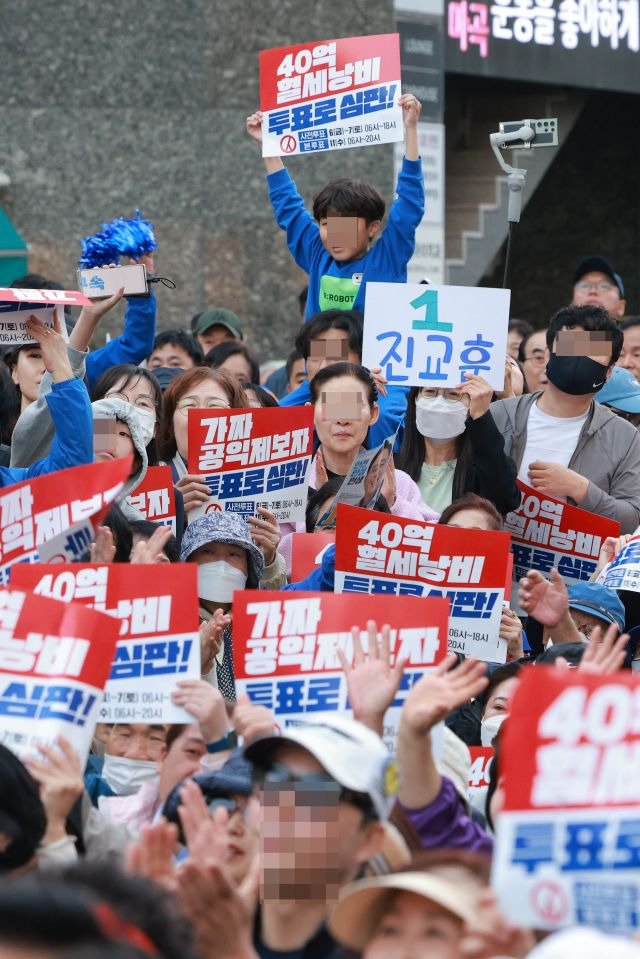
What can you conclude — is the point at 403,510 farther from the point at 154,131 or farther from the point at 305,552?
the point at 154,131

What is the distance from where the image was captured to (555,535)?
6387 mm

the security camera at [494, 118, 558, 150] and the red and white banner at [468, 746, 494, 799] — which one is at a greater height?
the security camera at [494, 118, 558, 150]

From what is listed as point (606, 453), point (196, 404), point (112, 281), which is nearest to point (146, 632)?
point (196, 404)

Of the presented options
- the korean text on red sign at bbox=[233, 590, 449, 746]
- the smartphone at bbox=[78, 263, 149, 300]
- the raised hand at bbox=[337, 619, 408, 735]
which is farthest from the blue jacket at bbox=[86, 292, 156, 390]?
the raised hand at bbox=[337, 619, 408, 735]

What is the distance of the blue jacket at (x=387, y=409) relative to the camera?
6793mm

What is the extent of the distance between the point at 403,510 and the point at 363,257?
162cm

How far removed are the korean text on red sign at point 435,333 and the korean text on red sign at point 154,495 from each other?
1041 mm

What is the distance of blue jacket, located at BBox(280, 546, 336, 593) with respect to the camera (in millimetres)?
5660

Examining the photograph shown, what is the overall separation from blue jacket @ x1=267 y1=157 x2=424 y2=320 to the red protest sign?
1524mm

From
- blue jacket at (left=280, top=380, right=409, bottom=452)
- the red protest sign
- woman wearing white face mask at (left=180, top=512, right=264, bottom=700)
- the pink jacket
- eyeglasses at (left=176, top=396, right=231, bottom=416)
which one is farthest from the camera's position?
blue jacket at (left=280, top=380, right=409, bottom=452)

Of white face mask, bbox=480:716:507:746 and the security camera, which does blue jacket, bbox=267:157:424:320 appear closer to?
the security camera

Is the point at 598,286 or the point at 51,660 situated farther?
the point at 598,286

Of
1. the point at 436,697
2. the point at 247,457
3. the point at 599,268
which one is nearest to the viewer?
the point at 436,697

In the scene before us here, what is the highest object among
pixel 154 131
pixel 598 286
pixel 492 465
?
pixel 154 131
